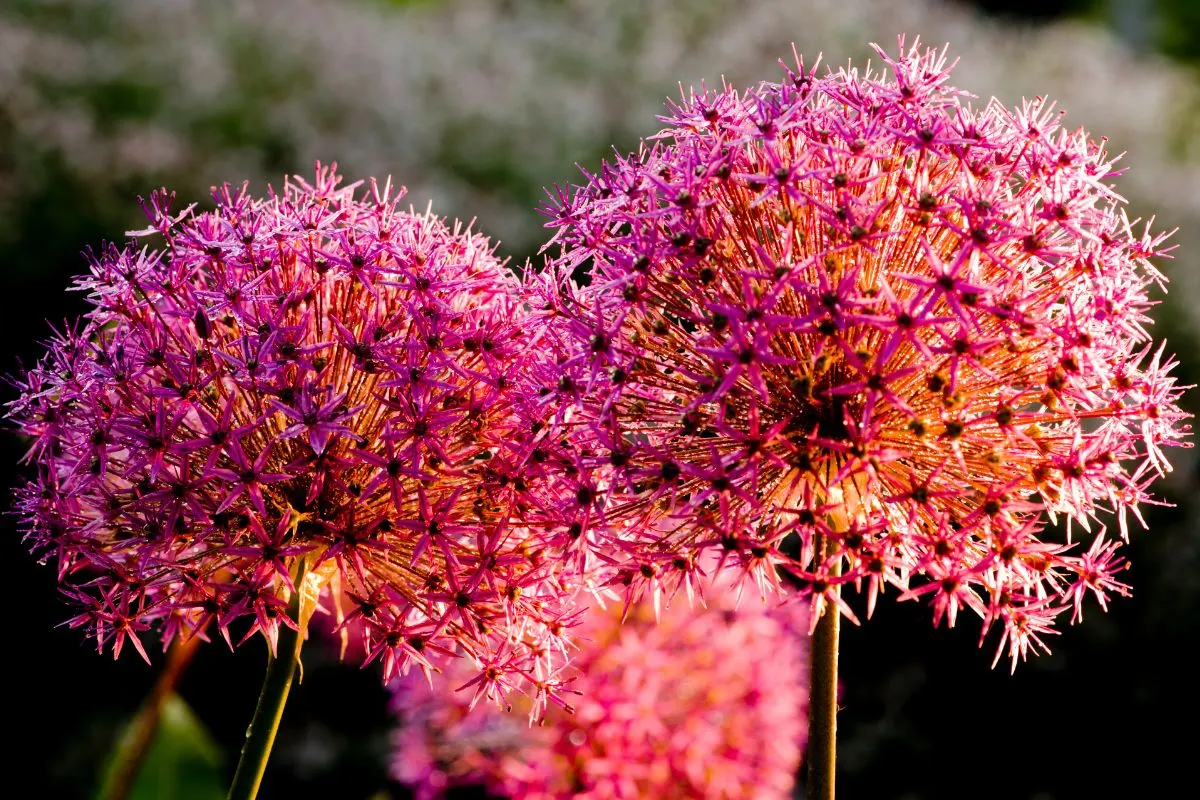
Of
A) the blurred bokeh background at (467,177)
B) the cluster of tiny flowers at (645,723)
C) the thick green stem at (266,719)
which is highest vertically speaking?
the blurred bokeh background at (467,177)

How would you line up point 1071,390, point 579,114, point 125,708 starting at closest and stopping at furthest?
point 1071,390, point 125,708, point 579,114

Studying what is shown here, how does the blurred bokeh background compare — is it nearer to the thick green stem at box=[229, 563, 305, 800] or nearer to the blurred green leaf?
the blurred green leaf

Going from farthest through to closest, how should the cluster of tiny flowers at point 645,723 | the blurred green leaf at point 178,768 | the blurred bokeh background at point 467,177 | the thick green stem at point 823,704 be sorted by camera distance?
the blurred bokeh background at point 467,177 → the blurred green leaf at point 178,768 → the cluster of tiny flowers at point 645,723 → the thick green stem at point 823,704

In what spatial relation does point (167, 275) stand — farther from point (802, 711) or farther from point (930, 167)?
point (802, 711)

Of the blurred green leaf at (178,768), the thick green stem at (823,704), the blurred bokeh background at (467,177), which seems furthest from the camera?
the blurred bokeh background at (467,177)

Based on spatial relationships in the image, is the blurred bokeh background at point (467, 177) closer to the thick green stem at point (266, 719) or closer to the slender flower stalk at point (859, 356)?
the thick green stem at point (266, 719)

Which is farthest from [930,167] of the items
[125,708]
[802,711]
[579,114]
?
[579,114]

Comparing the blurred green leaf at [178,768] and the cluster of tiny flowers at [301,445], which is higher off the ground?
the cluster of tiny flowers at [301,445]

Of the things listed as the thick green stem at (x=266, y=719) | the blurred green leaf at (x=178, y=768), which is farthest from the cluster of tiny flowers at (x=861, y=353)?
the blurred green leaf at (x=178, y=768)
